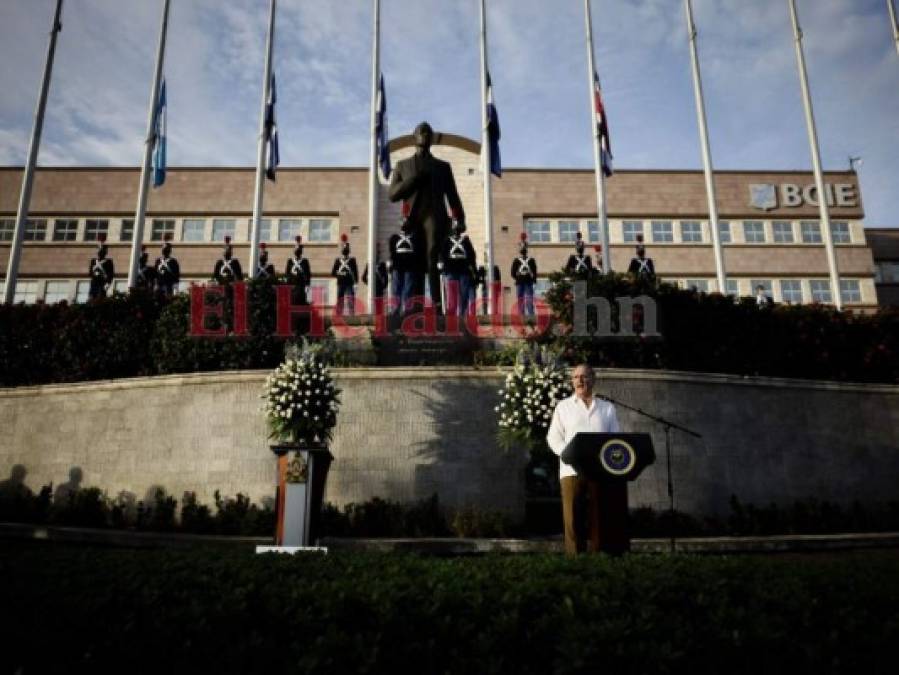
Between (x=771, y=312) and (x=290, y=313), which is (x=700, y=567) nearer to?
(x=290, y=313)

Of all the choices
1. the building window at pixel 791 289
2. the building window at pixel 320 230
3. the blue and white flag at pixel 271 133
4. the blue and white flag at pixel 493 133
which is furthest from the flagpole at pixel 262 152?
the building window at pixel 791 289

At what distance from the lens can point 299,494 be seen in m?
10.5

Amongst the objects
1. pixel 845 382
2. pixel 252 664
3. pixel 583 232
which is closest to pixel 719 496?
pixel 845 382

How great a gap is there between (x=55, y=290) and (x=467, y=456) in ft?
111

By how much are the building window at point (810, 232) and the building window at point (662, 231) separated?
315 inches

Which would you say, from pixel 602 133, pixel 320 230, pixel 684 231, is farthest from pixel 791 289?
pixel 320 230

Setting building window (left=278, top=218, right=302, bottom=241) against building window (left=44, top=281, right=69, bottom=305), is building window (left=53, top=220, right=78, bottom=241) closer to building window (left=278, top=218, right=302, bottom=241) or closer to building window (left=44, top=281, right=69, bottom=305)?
building window (left=44, top=281, right=69, bottom=305)

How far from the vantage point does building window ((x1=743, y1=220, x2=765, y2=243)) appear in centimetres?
3962

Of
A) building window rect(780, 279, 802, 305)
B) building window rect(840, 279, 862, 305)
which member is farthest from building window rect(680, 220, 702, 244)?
building window rect(840, 279, 862, 305)

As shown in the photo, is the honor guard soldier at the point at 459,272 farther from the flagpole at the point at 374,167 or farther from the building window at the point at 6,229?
the building window at the point at 6,229

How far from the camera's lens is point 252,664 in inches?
112

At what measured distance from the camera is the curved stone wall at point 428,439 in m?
13.4

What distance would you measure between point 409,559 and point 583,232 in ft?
116

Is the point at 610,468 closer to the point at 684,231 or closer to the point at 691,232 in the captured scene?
the point at 684,231
